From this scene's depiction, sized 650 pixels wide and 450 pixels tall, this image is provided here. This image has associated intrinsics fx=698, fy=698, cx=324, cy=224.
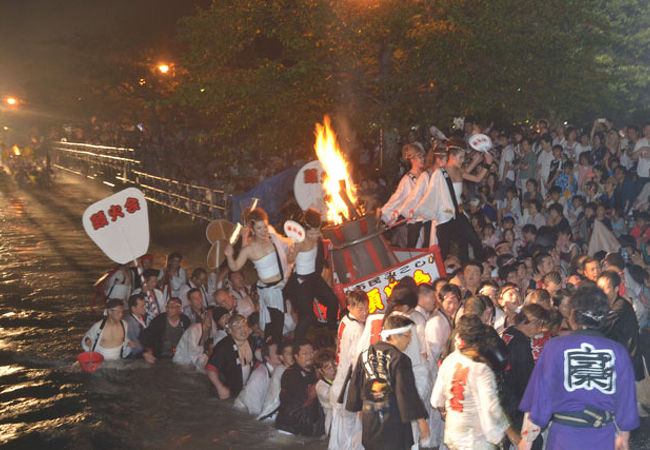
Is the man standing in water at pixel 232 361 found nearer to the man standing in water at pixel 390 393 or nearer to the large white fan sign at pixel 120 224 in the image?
the large white fan sign at pixel 120 224

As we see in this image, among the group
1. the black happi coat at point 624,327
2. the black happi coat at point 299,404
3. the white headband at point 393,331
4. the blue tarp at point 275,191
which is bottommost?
the black happi coat at point 299,404

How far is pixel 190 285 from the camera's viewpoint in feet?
34.2

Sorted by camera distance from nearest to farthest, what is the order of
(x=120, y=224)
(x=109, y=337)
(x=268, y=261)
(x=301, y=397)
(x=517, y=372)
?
(x=517, y=372) < (x=301, y=397) < (x=268, y=261) < (x=109, y=337) < (x=120, y=224)

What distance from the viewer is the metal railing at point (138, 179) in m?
18.9

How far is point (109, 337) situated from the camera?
9.11 metres

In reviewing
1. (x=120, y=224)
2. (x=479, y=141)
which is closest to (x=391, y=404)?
(x=479, y=141)

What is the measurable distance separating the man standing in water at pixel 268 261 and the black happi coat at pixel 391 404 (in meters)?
3.55

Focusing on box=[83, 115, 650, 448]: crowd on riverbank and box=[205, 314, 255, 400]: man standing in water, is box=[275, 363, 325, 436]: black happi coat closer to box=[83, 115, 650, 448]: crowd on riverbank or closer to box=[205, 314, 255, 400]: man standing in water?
box=[83, 115, 650, 448]: crowd on riverbank

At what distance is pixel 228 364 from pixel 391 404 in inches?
124

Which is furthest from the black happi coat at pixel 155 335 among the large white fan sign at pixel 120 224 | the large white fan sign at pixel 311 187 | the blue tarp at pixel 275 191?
the blue tarp at pixel 275 191

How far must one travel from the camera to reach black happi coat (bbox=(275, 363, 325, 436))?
6.94 metres

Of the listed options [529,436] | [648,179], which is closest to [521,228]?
[648,179]

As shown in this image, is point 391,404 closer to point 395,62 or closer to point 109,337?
point 109,337

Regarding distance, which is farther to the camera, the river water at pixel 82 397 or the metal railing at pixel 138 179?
the metal railing at pixel 138 179
